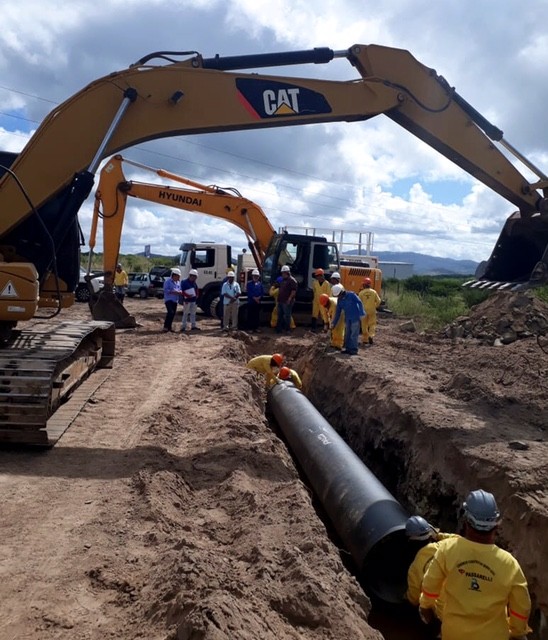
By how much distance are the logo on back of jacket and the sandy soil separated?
3.91m

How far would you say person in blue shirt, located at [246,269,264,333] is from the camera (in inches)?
687

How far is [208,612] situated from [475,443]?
4763 mm

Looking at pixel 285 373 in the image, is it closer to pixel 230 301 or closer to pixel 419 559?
pixel 419 559

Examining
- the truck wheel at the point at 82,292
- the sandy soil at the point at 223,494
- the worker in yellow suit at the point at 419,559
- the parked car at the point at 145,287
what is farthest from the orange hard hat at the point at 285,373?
the parked car at the point at 145,287

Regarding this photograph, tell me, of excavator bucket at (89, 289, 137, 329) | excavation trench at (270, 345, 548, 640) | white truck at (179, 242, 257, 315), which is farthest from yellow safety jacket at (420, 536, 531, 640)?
white truck at (179, 242, 257, 315)

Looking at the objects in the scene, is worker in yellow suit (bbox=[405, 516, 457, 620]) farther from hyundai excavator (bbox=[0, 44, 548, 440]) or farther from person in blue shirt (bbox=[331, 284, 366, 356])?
person in blue shirt (bbox=[331, 284, 366, 356])

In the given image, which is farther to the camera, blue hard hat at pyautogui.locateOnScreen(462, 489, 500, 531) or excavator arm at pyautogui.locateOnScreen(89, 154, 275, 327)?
excavator arm at pyautogui.locateOnScreen(89, 154, 275, 327)

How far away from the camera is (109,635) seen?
3461 mm

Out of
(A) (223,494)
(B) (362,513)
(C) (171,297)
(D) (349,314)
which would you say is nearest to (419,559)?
(B) (362,513)

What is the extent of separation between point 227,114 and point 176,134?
2.29ft

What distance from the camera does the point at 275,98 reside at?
8367 mm

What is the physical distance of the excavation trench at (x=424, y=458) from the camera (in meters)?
5.74

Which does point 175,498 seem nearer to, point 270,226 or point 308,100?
point 308,100

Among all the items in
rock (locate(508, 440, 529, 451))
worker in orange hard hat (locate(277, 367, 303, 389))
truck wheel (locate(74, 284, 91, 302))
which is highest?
rock (locate(508, 440, 529, 451))
